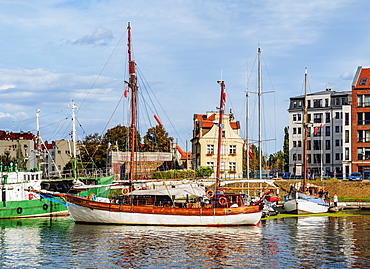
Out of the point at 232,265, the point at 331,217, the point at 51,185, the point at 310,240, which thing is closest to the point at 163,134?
the point at 51,185

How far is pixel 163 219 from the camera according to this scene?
5209cm

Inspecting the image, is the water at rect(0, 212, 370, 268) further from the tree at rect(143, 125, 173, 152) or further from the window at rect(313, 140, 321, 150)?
the window at rect(313, 140, 321, 150)

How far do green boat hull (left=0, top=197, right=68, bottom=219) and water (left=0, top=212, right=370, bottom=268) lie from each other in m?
5.87

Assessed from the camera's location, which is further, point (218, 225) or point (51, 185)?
point (51, 185)

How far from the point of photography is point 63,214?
6462 cm

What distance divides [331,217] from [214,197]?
52.4 feet

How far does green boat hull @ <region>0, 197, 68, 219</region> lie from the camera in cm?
6009

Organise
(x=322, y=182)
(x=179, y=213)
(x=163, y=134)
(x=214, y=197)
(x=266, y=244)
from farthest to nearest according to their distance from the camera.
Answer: (x=163, y=134) < (x=322, y=182) < (x=214, y=197) < (x=179, y=213) < (x=266, y=244)

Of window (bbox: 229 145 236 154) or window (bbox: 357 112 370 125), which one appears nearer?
window (bbox: 357 112 370 125)

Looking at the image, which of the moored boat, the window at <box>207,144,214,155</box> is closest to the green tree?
the window at <box>207,144,214,155</box>

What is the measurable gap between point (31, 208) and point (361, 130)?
205 ft

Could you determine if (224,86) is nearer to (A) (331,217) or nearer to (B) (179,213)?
(B) (179,213)

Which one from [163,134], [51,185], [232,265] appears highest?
[163,134]

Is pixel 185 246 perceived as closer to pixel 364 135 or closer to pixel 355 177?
pixel 355 177
